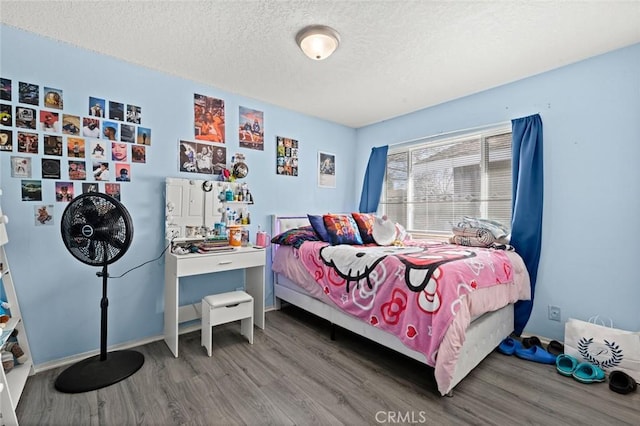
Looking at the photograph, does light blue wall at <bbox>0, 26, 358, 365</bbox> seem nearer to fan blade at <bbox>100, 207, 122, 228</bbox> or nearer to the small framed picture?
fan blade at <bbox>100, 207, 122, 228</bbox>

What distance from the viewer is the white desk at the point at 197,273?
2.25 m

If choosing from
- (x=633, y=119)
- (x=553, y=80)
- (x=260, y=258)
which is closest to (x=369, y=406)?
(x=260, y=258)

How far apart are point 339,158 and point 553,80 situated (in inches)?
93.9

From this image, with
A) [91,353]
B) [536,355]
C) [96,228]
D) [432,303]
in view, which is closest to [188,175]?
[96,228]

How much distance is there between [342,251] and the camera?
2.47 meters

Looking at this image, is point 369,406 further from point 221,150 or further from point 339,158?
point 339,158

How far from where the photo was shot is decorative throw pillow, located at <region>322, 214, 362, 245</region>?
289cm

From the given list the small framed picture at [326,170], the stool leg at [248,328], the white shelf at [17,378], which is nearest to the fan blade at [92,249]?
the white shelf at [17,378]

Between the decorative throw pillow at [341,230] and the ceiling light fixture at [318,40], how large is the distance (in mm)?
1519

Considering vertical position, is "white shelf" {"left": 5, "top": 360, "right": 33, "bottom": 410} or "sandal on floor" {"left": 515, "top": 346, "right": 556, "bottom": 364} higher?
Result: "white shelf" {"left": 5, "top": 360, "right": 33, "bottom": 410}

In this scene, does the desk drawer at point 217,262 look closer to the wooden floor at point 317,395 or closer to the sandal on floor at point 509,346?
the wooden floor at point 317,395

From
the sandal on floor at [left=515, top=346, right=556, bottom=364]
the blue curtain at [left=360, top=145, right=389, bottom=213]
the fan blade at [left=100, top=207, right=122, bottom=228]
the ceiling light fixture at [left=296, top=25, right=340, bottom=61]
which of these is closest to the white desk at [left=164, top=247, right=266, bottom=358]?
→ the fan blade at [left=100, top=207, right=122, bottom=228]

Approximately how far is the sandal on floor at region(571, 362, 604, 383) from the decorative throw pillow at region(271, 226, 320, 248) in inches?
87.1

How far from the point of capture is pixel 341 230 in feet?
9.64
